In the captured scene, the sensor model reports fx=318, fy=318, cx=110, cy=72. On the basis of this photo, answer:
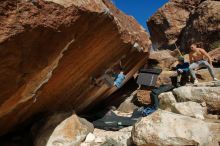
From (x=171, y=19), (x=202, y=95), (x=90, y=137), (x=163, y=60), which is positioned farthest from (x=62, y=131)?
(x=171, y=19)

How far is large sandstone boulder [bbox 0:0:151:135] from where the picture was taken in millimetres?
4516

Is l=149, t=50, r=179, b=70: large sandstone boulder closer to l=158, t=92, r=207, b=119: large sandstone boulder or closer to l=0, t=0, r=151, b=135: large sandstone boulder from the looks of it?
l=0, t=0, r=151, b=135: large sandstone boulder

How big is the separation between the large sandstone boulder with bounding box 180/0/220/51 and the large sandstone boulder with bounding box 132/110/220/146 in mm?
9832

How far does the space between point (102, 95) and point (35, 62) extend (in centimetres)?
555

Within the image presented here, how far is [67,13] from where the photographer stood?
16.3ft

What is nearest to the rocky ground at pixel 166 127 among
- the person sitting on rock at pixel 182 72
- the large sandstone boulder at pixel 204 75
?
the person sitting on rock at pixel 182 72

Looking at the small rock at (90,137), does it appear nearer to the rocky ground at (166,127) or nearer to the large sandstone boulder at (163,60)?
the rocky ground at (166,127)

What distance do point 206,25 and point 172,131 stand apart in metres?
11.1

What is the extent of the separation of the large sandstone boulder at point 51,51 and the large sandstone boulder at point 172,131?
196 cm

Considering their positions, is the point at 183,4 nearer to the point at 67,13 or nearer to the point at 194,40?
the point at 194,40

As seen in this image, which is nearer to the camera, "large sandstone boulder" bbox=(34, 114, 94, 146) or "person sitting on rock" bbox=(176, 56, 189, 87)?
"large sandstone boulder" bbox=(34, 114, 94, 146)

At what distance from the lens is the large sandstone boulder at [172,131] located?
20.3 ft

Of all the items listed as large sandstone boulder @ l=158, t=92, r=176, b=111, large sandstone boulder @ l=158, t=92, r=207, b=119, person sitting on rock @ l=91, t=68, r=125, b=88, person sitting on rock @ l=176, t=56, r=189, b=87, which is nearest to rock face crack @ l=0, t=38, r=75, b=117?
person sitting on rock @ l=91, t=68, r=125, b=88

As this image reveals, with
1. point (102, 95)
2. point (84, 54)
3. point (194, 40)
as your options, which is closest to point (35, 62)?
point (84, 54)
